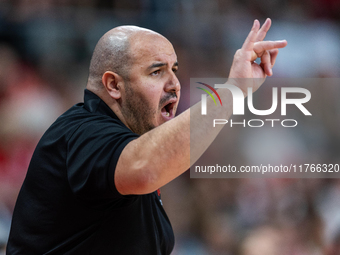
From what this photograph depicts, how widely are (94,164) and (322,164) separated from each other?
121 inches

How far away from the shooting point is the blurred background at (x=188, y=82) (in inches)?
119

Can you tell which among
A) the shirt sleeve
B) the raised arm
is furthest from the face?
the raised arm

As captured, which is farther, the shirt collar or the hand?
the shirt collar

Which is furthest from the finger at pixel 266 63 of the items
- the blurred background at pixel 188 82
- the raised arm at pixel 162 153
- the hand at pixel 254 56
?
the blurred background at pixel 188 82

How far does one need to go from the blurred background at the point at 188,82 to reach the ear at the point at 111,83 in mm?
1778

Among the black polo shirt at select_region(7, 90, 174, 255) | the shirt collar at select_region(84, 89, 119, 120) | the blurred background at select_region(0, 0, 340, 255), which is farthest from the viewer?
the blurred background at select_region(0, 0, 340, 255)

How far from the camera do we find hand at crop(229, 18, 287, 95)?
109 centimetres

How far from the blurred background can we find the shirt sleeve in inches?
82.4

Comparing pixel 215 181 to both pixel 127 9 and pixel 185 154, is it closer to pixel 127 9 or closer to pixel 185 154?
pixel 127 9

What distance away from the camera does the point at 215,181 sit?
11.1 ft

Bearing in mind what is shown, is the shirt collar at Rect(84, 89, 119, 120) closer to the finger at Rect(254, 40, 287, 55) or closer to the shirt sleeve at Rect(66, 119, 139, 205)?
the shirt sleeve at Rect(66, 119, 139, 205)

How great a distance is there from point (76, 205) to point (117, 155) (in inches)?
13.3

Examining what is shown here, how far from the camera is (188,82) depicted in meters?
3.46

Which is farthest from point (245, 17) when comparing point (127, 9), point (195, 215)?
point (195, 215)
